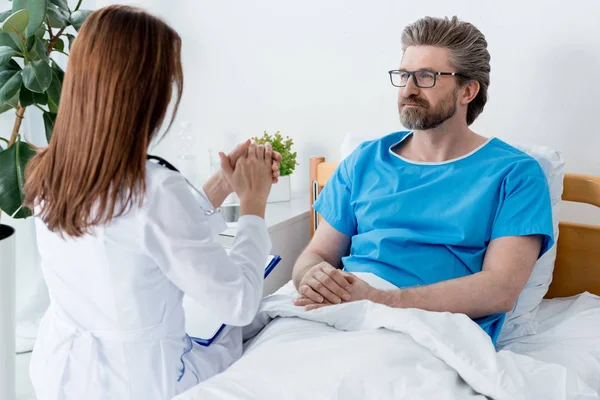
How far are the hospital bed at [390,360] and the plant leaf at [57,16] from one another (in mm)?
1105

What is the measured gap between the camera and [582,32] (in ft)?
5.45

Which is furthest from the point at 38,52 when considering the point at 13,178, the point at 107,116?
the point at 107,116

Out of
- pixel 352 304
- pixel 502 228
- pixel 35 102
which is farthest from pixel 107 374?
pixel 35 102

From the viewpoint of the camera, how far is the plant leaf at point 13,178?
5.55 feet

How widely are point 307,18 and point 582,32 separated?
2.96 feet

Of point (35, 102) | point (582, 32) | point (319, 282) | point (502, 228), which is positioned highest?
point (582, 32)

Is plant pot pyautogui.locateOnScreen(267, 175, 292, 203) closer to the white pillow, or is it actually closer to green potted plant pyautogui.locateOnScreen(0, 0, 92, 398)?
green potted plant pyautogui.locateOnScreen(0, 0, 92, 398)

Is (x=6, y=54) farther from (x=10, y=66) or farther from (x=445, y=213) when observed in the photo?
(x=445, y=213)

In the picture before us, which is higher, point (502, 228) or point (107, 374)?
point (502, 228)

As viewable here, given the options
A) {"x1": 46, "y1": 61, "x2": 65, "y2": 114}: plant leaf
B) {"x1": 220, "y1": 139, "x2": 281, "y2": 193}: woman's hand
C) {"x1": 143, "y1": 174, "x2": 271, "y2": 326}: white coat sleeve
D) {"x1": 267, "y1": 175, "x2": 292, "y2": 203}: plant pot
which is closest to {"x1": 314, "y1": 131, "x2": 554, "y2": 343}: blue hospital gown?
{"x1": 220, "y1": 139, "x2": 281, "y2": 193}: woman's hand

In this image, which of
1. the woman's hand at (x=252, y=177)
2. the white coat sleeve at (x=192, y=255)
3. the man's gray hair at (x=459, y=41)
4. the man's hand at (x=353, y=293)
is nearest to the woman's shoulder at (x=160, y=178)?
the white coat sleeve at (x=192, y=255)

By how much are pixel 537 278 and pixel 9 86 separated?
4.81 ft

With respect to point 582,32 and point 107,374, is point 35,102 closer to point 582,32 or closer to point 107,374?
point 107,374

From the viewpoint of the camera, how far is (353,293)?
4.38 ft
